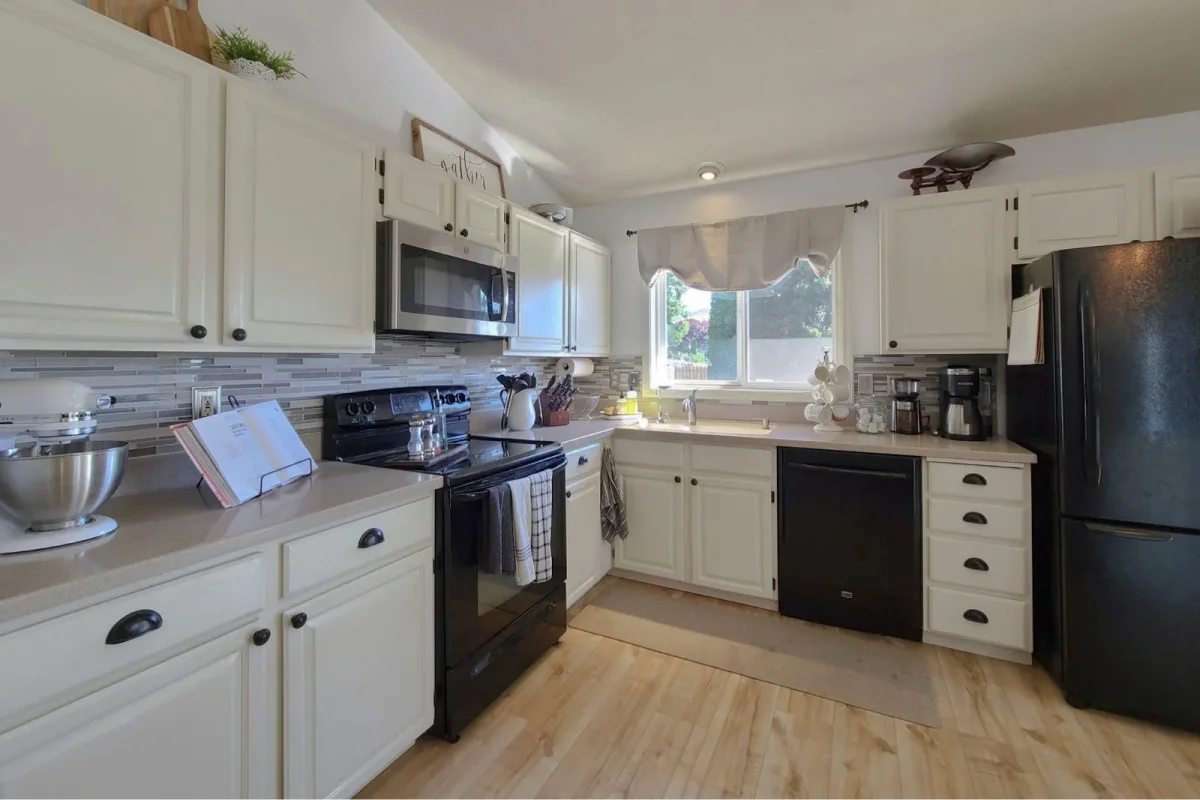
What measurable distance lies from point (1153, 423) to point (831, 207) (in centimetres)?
174

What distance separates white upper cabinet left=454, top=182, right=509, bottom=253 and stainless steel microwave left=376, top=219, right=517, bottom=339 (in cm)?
8

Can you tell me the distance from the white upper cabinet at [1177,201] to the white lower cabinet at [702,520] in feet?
5.89

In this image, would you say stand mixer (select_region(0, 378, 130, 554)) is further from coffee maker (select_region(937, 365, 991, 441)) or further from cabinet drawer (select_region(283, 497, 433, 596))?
coffee maker (select_region(937, 365, 991, 441))

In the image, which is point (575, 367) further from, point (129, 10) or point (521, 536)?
point (129, 10)

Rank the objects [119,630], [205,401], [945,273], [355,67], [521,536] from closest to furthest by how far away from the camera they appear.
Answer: [119,630]
[205,401]
[521,536]
[355,67]
[945,273]

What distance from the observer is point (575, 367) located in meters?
3.20

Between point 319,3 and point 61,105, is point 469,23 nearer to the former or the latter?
point 319,3

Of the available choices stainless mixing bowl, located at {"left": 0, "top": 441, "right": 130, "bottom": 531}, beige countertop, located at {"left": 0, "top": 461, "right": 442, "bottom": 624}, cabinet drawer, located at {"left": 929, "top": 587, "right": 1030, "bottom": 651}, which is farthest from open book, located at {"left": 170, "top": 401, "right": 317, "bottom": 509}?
cabinet drawer, located at {"left": 929, "top": 587, "right": 1030, "bottom": 651}

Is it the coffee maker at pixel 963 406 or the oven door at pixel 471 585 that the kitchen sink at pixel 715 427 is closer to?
the coffee maker at pixel 963 406

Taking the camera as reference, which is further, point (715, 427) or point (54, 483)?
point (715, 427)

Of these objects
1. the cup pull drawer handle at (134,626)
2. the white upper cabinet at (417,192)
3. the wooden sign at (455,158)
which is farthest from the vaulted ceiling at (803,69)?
the cup pull drawer handle at (134,626)

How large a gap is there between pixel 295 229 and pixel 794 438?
2198 millimetres

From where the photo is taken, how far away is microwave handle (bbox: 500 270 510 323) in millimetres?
2346

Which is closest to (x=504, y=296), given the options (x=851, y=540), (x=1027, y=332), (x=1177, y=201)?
(x=851, y=540)
